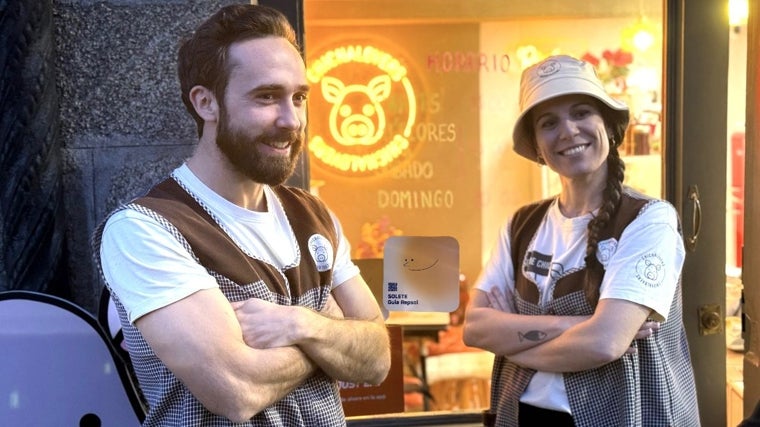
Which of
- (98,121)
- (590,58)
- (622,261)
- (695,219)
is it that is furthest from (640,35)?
(98,121)

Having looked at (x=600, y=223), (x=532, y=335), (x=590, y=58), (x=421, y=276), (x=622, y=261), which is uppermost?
(x=590, y=58)

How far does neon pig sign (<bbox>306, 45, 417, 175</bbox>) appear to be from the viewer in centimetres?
388

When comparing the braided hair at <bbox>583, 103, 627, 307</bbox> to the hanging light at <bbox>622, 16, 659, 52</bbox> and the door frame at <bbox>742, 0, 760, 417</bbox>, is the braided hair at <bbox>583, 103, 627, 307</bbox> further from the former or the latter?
the hanging light at <bbox>622, 16, 659, 52</bbox>

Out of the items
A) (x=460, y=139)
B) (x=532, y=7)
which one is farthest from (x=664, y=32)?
(x=460, y=139)

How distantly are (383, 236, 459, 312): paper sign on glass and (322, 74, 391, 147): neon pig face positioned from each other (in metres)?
1.03

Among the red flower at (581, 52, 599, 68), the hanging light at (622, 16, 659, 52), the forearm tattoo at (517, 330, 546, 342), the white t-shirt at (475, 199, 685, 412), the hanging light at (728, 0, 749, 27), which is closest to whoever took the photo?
the white t-shirt at (475, 199, 685, 412)

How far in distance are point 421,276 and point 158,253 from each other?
1371 mm

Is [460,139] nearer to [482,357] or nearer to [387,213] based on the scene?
[387,213]

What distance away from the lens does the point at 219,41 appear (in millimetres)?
2029

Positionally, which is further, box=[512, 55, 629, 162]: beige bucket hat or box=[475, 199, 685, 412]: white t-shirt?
box=[512, 55, 629, 162]: beige bucket hat

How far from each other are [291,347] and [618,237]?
3.53 ft

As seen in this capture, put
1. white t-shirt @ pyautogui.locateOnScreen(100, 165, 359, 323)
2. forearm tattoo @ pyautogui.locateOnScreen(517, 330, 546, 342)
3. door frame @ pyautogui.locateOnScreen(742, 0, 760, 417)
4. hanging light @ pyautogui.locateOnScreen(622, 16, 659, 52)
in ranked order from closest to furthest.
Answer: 1. white t-shirt @ pyautogui.locateOnScreen(100, 165, 359, 323)
2. forearm tattoo @ pyautogui.locateOnScreen(517, 330, 546, 342)
3. door frame @ pyautogui.locateOnScreen(742, 0, 760, 417)
4. hanging light @ pyautogui.locateOnScreen(622, 16, 659, 52)

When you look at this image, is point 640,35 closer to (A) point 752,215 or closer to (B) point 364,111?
(A) point 752,215

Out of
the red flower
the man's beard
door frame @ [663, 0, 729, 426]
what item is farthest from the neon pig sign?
the man's beard
